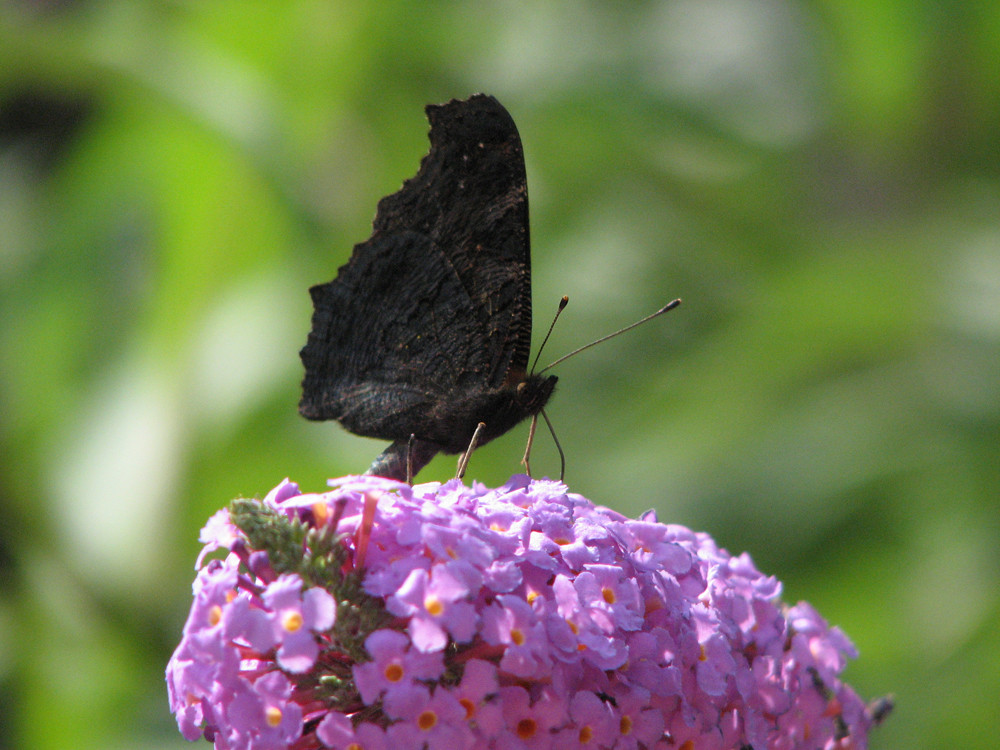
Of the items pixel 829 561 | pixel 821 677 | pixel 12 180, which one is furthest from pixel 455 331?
pixel 12 180

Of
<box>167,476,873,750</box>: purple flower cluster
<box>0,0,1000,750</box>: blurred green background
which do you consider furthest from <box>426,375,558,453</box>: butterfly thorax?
<box>0,0,1000,750</box>: blurred green background

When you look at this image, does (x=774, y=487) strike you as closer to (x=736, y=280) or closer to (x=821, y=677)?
(x=736, y=280)

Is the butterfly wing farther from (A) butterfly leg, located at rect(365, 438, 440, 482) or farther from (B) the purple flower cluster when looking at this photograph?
(B) the purple flower cluster

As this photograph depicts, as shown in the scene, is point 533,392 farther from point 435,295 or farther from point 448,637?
point 448,637

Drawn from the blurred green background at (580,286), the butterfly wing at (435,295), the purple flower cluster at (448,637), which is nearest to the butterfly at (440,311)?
the butterfly wing at (435,295)

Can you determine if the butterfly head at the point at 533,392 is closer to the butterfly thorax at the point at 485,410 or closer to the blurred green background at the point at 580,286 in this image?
the butterfly thorax at the point at 485,410

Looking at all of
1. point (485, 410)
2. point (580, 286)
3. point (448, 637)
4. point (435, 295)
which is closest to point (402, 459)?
point (485, 410)
